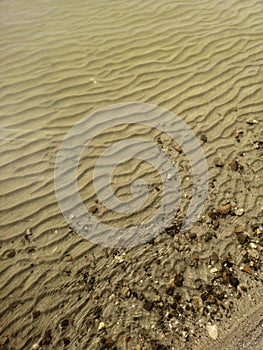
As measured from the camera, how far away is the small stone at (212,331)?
3.14 metres

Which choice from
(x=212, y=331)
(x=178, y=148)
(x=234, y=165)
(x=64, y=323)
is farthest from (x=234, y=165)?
(x=64, y=323)

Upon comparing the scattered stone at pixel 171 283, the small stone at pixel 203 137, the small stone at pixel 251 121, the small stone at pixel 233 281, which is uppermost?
the small stone at pixel 203 137

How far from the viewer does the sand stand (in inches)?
127

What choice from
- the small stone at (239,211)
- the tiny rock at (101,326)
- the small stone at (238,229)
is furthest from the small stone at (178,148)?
the tiny rock at (101,326)

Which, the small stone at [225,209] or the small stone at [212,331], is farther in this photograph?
the small stone at [225,209]

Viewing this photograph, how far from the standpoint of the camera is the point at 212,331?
317 centimetres

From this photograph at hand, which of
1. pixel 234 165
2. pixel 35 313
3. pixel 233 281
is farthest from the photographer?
pixel 234 165

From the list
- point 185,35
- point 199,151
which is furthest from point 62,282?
point 185,35

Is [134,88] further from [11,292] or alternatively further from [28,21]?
[11,292]

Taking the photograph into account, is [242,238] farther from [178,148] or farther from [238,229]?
[178,148]

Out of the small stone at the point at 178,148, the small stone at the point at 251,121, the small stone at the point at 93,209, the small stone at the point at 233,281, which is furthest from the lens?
the small stone at the point at 251,121

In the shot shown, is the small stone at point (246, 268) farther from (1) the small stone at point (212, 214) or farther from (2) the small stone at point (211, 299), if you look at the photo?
(1) the small stone at point (212, 214)

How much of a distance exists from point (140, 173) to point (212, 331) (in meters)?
1.96

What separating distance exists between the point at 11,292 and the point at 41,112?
252cm
